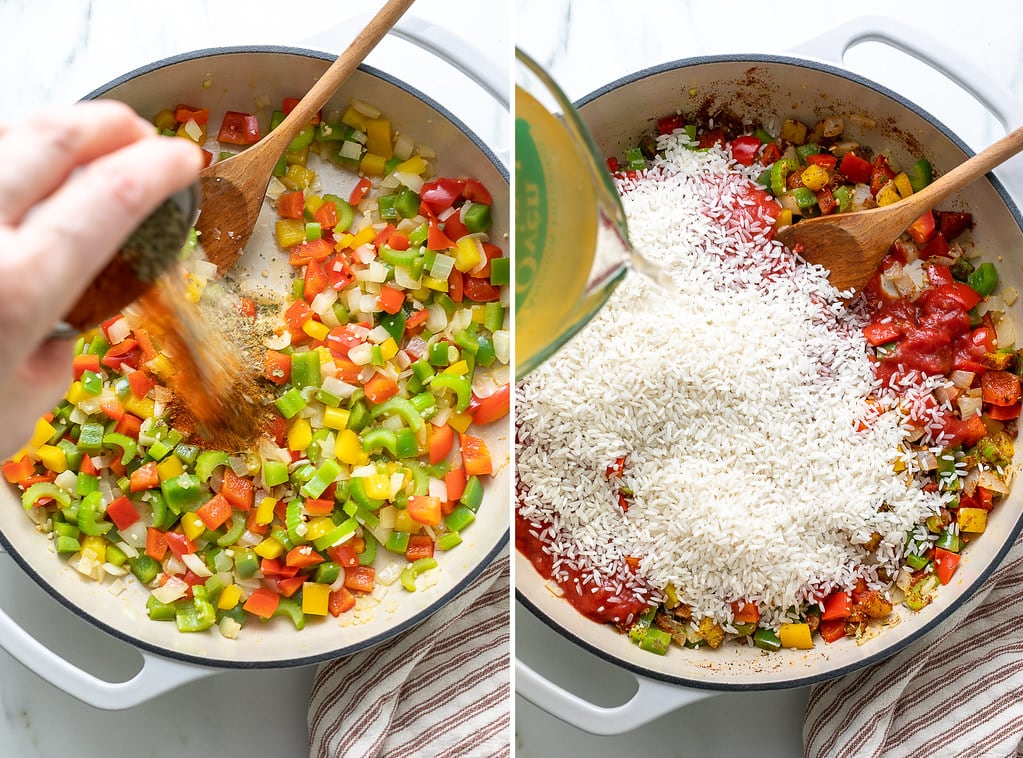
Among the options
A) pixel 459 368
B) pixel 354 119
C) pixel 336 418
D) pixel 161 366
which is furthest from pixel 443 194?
pixel 161 366

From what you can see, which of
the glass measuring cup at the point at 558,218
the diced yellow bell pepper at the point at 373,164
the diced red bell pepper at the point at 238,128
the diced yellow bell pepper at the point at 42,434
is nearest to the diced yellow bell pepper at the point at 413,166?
the diced yellow bell pepper at the point at 373,164

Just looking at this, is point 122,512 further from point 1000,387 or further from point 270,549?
point 1000,387

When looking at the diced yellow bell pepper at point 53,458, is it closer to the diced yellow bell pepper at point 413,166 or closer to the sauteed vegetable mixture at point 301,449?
the sauteed vegetable mixture at point 301,449

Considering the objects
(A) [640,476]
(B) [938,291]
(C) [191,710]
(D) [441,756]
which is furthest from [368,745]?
(B) [938,291]

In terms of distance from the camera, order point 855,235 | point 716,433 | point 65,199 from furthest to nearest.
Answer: point 855,235 < point 716,433 < point 65,199

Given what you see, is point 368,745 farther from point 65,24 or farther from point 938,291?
point 65,24

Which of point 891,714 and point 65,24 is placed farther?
point 65,24

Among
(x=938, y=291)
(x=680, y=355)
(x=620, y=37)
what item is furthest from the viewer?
(x=620, y=37)

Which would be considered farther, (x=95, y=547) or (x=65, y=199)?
(x=95, y=547)
